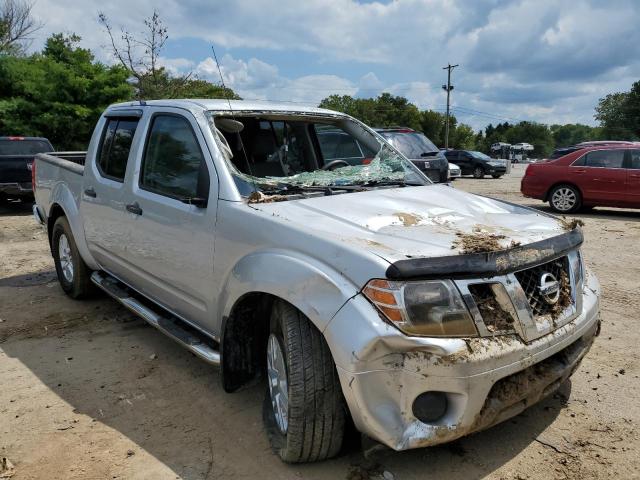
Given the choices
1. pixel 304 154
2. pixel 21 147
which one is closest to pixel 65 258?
pixel 304 154

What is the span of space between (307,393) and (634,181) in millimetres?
10818

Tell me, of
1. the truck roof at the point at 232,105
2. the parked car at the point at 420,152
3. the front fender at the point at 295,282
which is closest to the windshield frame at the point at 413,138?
the parked car at the point at 420,152

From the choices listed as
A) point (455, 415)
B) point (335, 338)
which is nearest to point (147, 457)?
point (335, 338)

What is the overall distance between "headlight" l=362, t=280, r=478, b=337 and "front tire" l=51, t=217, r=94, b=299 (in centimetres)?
373

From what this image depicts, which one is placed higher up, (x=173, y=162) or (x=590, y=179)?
(x=173, y=162)

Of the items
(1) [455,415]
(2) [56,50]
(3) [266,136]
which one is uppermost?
(2) [56,50]

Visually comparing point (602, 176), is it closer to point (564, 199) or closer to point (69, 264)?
point (564, 199)

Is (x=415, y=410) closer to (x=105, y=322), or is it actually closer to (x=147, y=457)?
(x=147, y=457)

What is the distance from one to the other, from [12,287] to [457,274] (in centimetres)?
544

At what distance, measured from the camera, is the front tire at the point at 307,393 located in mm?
2420

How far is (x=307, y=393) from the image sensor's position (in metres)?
2.42

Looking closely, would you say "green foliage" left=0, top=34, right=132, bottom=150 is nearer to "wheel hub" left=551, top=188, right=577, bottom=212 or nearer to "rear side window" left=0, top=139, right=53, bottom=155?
"rear side window" left=0, top=139, right=53, bottom=155

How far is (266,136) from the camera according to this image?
4.10m

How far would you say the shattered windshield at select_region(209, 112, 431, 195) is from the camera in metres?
3.41
